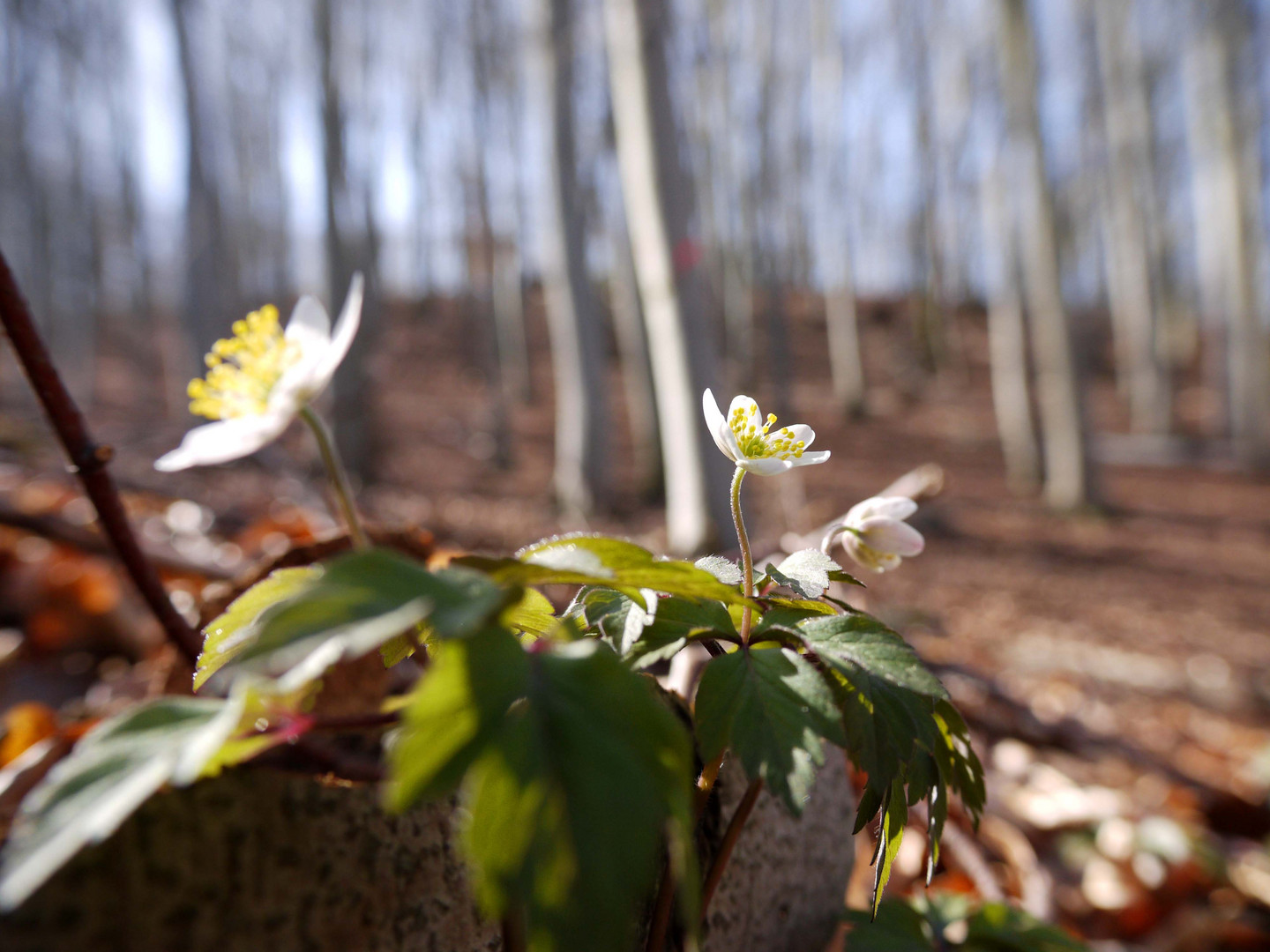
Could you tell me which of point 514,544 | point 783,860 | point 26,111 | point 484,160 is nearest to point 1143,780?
point 783,860

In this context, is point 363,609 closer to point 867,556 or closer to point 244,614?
point 244,614

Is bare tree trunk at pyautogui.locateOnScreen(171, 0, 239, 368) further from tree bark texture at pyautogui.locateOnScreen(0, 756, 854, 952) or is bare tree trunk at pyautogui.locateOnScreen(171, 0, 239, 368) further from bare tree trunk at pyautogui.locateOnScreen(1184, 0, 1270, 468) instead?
bare tree trunk at pyautogui.locateOnScreen(1184, 0, 1270, 468)

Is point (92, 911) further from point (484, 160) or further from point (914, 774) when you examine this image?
point (484, 160)

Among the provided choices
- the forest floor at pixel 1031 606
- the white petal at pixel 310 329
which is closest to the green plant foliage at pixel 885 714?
the white petal at pixel 310 329

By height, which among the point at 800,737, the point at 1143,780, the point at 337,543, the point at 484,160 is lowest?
the point at 1143,780

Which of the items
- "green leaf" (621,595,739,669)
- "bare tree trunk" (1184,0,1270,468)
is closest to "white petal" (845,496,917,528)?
"green leaf" (621,595,739,669)

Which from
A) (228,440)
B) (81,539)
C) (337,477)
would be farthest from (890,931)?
(81,539)

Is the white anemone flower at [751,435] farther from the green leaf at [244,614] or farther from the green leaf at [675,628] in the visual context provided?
the green leaf at [244,614]
